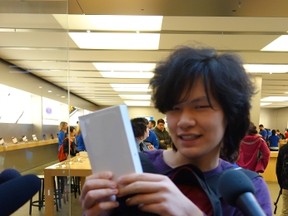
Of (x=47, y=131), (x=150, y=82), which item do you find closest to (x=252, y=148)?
(x=150, y=82)

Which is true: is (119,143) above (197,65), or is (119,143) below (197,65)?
below

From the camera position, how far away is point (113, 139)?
439 mm

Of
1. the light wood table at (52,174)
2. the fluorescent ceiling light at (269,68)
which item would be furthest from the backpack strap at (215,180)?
the fluorescent ceiling light at (269,68)

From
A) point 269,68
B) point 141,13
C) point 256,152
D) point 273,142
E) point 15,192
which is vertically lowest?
point 273,142

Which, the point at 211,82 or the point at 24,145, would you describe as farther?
the point at 24,145

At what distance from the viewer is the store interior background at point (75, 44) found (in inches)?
107

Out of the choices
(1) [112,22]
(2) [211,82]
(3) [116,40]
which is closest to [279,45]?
(3) [116,40]

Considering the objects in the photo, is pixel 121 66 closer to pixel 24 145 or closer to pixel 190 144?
pixel 24 145

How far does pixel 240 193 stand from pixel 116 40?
418 centimetres

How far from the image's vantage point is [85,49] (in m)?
5.06

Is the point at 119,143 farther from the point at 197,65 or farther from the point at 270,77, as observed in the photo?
the point at 270,77

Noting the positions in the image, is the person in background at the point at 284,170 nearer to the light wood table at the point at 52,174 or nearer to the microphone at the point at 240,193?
the light wood table at the point at 52,174

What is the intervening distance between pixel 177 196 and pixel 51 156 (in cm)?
889

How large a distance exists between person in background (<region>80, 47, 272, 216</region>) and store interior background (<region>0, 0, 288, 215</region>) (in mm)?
96
